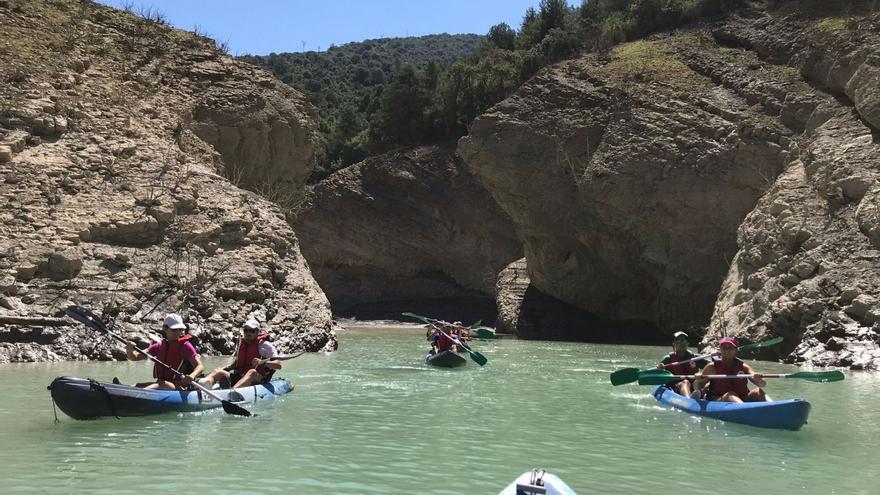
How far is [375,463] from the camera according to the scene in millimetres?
7242

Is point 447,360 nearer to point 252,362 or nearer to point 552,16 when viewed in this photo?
point 252,362

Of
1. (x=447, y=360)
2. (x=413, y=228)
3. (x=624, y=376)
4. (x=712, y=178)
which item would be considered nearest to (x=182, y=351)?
(x=624, y=376)

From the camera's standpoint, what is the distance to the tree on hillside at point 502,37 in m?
51.8

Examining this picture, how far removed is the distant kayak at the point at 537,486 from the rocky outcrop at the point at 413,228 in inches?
1516

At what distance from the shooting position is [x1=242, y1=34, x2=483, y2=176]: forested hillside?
57.8 m

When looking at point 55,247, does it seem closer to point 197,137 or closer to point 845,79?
point 197,137

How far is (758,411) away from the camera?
32.0 feet

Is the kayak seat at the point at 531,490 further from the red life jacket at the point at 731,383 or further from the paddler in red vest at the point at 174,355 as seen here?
the red life jacket at the point at 731,383

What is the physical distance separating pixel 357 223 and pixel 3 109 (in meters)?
26.0

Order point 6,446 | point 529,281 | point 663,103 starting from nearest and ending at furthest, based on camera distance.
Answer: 1. point 6,446
2. point 663,103
3. point 529,281

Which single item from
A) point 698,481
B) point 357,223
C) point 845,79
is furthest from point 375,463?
point 357,223

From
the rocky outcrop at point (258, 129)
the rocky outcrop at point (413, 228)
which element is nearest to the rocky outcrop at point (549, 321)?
the rocky outcrop at point (413, 228)

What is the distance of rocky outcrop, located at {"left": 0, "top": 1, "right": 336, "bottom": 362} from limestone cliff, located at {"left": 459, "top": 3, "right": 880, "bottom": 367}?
10.6 m

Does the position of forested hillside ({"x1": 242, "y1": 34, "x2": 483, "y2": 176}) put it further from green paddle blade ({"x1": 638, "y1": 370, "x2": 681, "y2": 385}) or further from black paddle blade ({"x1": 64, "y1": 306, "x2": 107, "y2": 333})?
green paddle blade ({"x1": 638, "y1": 370, "x2": 681, "y2": 385})
